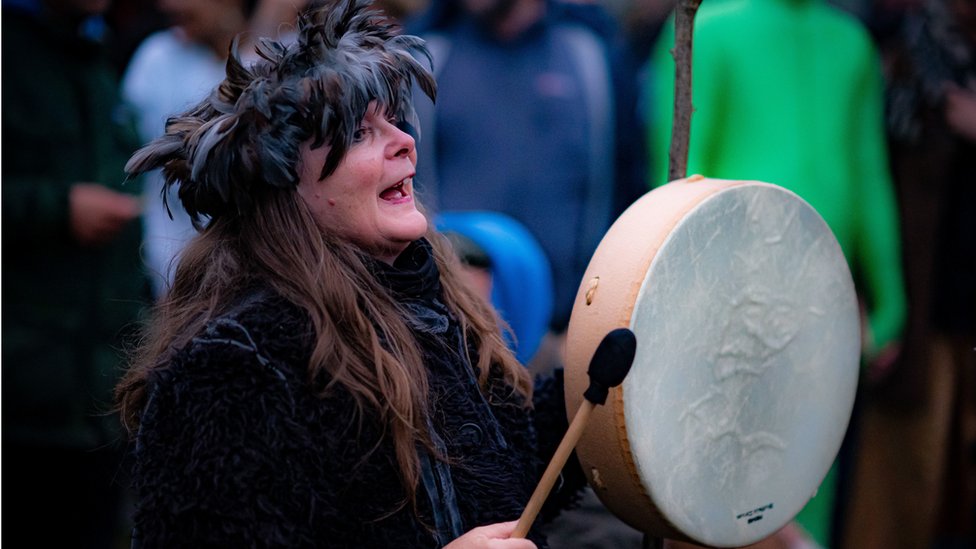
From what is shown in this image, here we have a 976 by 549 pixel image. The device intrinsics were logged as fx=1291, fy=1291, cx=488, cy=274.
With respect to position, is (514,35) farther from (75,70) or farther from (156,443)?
(156,443)

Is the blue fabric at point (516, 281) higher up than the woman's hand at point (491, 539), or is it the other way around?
the woman's hand at point (491, 539)

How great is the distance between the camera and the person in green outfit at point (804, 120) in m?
3.61

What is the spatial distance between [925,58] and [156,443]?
3.21m

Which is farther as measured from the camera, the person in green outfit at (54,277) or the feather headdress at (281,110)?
the person in green outfit at (54,277)

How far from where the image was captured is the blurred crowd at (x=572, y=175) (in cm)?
355

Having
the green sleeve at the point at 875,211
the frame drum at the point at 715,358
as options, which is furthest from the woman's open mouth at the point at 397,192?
the green sleeve at the point at 875,211

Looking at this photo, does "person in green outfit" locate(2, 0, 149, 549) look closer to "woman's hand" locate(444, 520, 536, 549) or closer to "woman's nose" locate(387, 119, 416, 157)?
"woman's nose" locate(387, 119, 416, 157)

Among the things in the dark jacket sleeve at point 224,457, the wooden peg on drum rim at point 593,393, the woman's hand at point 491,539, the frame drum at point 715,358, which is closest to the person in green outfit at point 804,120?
the frame drum at point 715,358

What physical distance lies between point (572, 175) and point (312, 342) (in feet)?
7.64

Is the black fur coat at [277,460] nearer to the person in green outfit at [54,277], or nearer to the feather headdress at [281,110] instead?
the feather headdress at [281,110]

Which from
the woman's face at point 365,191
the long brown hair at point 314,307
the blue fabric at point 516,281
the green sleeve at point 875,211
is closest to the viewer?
the long brown hair at point 314,307

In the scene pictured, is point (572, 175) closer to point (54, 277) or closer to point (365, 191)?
point (54, 277)

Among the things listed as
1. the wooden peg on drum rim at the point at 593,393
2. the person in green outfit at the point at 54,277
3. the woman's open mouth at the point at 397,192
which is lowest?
the person in green outfit at the point at 54,277

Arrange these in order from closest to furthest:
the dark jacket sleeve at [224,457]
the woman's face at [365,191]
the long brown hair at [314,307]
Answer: the dark jacket sleeve at [224,457]
the long brown hair at [314,307]
the woman's face at [365,191]
